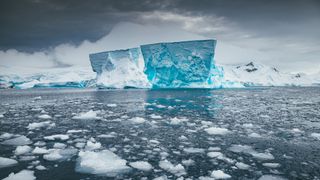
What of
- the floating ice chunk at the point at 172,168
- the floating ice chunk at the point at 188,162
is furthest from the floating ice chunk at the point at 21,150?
the floating ice chunk at the point at 188,162

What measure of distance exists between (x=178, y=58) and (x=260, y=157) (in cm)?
3501

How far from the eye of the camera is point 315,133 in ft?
29.5

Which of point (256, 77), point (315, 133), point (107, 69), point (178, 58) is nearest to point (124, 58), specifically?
point (107, 69)

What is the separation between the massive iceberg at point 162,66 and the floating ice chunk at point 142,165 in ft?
115

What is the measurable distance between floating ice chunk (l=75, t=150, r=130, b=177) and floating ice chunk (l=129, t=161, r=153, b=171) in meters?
0.18

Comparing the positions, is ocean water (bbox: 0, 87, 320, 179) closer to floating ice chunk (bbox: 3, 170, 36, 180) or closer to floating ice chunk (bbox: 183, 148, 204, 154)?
floating ice chunk (bbox: 183, 148, 204, 154)

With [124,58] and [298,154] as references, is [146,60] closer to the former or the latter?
[124,58]

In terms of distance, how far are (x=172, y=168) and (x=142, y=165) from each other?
688 mm

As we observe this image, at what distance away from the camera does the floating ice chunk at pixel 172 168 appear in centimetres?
525

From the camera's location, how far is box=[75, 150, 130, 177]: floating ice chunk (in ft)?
17.5

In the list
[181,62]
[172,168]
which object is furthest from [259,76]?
[172,168]

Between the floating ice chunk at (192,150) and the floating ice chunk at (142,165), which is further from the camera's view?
the floating ice chunk at (192,150)

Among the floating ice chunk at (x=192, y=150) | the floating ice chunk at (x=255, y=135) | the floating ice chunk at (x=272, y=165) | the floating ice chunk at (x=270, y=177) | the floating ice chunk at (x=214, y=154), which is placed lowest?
the floating ice chunk at (x=270, y=177)

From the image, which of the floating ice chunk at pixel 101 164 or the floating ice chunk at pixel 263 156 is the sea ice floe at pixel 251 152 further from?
the floating ice chunk at pixel 101 164
